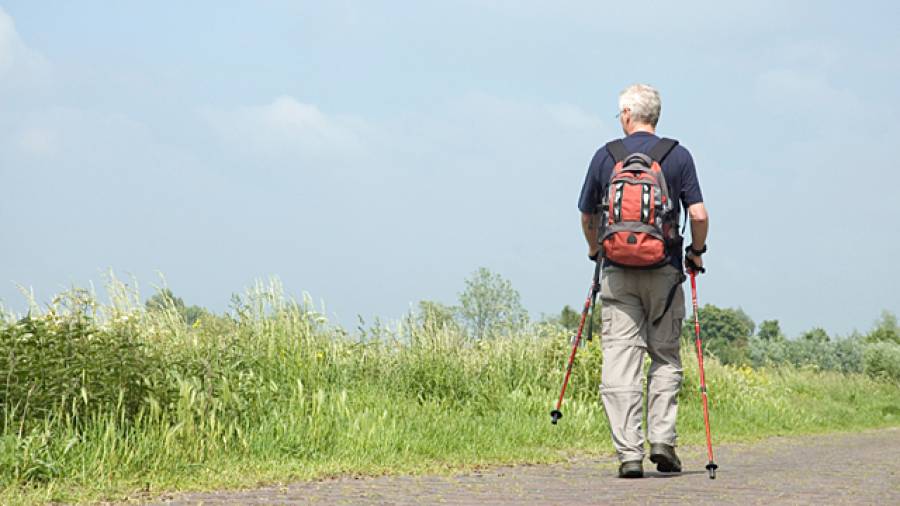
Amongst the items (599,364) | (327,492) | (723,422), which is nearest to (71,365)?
(327,492)

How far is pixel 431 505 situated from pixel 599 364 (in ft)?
25.9

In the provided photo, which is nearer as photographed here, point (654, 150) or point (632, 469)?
point (632, 469)

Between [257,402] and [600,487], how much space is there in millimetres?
3302

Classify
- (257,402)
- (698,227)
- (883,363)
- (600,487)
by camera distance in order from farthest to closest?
(883,363) → (257,402) → (698,227) → (600,487)

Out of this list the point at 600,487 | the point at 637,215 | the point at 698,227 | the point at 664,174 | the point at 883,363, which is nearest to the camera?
the point at 600,487

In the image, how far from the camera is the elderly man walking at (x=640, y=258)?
7.04 m

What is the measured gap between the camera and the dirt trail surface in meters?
6.20

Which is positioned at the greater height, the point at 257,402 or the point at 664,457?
the point at 257,402

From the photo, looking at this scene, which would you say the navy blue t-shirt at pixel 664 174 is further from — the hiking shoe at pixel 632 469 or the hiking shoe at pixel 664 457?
the hiking shoe at pixel 632 469

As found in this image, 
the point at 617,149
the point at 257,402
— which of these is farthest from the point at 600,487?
the point at 257,402

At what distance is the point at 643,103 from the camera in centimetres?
750

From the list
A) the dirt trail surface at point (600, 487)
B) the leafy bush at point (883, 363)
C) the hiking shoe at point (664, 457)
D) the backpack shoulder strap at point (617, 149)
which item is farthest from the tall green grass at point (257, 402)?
the leafy bush at point (883, 363)

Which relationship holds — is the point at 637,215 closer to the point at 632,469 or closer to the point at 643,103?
Result: the point at 643,103

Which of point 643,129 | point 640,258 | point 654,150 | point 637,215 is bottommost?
point 640,258
